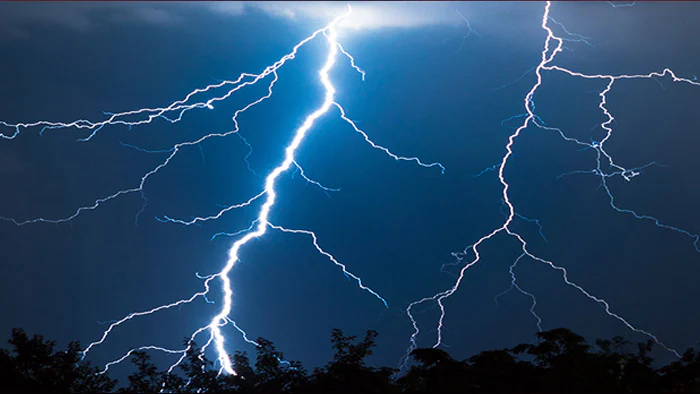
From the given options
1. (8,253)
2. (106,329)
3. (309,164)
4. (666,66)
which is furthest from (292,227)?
(666,66)

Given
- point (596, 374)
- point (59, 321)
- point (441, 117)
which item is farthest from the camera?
point (441, 117)

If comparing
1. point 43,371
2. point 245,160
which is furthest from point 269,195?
point 43,371

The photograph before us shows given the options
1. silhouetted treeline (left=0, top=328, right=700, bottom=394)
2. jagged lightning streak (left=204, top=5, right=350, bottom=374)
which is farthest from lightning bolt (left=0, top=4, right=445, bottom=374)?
silhouetted treeline (left=0, top=328, right=700, bottom=394)

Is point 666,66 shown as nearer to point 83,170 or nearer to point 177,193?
point 177,193

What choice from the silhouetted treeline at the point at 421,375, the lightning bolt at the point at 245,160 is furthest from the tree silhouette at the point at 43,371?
the lightning bolt at the point at 245,160

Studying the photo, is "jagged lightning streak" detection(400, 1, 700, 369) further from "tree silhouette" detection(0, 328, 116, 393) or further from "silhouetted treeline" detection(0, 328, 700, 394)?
"tree silhouette" detection(0, 328, 116, 393)

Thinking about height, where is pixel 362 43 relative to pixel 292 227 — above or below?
above

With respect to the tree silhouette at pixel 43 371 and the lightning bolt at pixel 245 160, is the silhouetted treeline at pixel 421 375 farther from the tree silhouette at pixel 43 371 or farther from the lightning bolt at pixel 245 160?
the lightning bolt at pixel 245 160
